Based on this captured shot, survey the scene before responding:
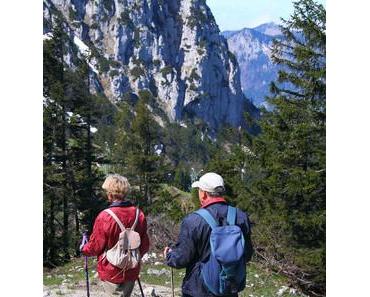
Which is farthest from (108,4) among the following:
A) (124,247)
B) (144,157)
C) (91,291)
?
(124,247)

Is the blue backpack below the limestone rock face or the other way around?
below

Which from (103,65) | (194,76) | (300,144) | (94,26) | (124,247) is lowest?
(124,247)

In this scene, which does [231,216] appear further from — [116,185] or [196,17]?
[196,17]

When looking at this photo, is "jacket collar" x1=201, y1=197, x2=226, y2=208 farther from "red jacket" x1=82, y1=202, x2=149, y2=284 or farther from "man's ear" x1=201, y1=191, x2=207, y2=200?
"red jacket" x1=82, y1=202, x2=149, y2=284

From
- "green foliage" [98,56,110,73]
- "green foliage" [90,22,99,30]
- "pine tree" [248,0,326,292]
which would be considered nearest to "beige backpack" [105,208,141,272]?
"pine tree" [248,0,326,292]

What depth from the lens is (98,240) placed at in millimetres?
4586

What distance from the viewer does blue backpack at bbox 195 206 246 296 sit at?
12.7 ft

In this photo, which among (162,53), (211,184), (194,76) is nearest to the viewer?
(211,184)

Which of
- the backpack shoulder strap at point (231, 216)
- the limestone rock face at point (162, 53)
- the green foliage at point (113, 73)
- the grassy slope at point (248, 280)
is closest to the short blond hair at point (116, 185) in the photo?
the backpack shoulder strap at point (231, 216)

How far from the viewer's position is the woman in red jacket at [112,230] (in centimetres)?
456

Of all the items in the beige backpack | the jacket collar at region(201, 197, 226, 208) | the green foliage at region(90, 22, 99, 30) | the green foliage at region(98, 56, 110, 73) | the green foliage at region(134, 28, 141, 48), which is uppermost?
the green foliage at region(90, 22, 99, 30)

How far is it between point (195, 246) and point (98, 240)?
0.97 metres
